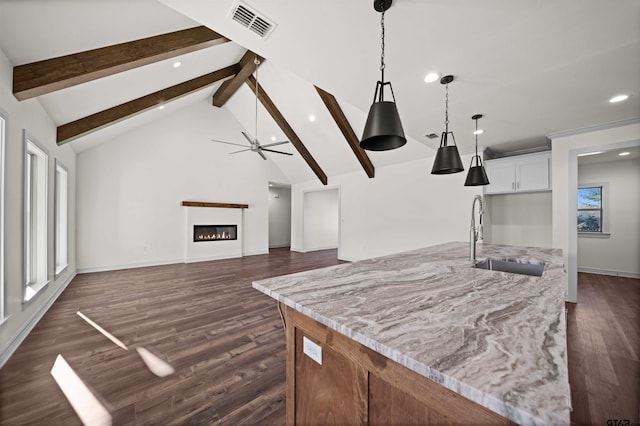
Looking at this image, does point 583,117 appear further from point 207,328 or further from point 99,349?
point 99,349

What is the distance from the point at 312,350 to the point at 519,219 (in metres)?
5.49

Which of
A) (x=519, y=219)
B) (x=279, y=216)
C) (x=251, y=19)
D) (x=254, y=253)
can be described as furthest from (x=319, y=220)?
(x=251, y=19)

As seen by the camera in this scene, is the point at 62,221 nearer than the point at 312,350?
No

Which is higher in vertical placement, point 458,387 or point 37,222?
point 37,222

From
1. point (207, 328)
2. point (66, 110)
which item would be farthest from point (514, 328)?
point (66, 110)

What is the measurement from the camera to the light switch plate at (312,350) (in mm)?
1077

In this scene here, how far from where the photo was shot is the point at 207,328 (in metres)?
2.73

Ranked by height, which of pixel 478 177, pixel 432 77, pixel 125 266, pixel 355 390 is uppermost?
pixel 432 77

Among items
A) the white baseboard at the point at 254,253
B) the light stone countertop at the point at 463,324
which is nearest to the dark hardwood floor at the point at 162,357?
the light stone countertop at the point at 463,324

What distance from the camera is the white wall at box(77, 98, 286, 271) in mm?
5277

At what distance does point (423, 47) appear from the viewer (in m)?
2.06

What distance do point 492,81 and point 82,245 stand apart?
292 inches

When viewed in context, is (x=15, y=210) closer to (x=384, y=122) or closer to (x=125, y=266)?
(x=384, y=122)

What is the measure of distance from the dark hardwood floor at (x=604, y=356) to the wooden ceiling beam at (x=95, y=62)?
16.0 ft
